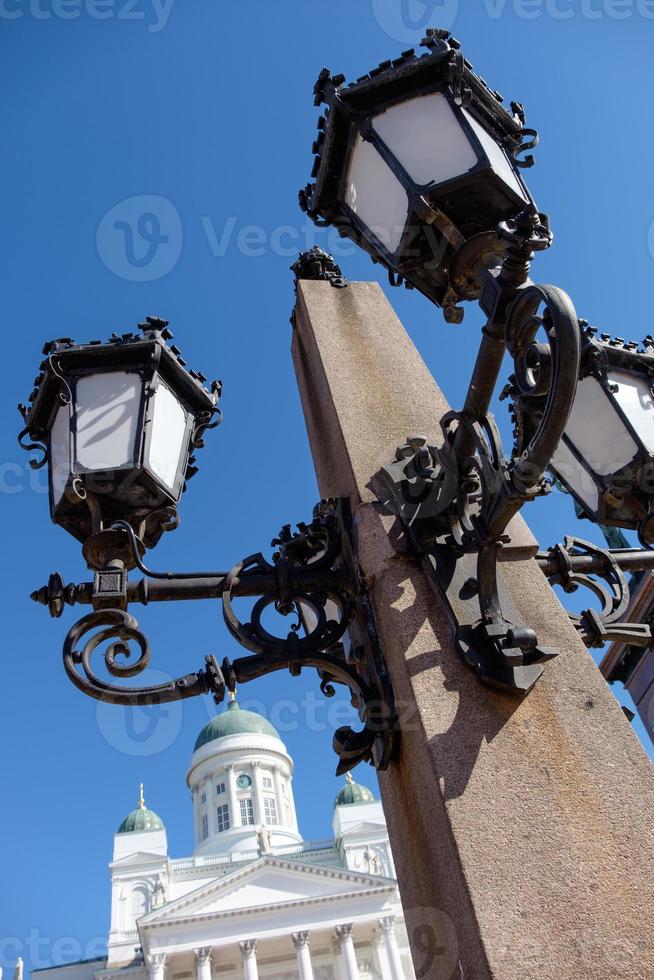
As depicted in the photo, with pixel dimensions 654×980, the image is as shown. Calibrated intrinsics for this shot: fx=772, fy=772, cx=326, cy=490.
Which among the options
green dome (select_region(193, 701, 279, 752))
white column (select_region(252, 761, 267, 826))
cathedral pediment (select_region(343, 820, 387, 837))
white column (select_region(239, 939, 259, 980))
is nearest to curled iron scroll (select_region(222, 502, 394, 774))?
white column (select_region(239, 939, 259, 980))

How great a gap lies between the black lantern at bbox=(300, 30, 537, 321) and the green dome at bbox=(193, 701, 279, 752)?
62987 millimetres

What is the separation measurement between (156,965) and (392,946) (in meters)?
12.7

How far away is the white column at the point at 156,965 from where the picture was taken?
40.7 m

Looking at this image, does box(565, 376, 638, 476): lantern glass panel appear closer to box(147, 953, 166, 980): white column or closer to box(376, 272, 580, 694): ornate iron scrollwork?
box(376, 272, 580, 694): ornate iron scrollwork

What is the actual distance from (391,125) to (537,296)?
1016mm

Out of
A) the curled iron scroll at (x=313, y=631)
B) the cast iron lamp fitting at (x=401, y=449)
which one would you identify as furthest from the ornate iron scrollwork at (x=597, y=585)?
the curled iron scroll at (x=313, y=631)

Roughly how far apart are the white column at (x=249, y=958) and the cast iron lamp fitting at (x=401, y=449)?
44260 millimetres

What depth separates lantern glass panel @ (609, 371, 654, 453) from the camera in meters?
3.02

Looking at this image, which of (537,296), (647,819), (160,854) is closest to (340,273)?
(537,296)

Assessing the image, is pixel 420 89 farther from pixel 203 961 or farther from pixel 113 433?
pixel 203 961

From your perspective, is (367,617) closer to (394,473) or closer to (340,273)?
(394,473)

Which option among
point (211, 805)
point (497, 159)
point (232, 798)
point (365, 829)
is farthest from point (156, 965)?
point (497, 159)

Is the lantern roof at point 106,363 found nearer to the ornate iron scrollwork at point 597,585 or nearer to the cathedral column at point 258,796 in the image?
the ornate iron scrollwork at point 597,585

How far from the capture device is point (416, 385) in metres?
3.69
